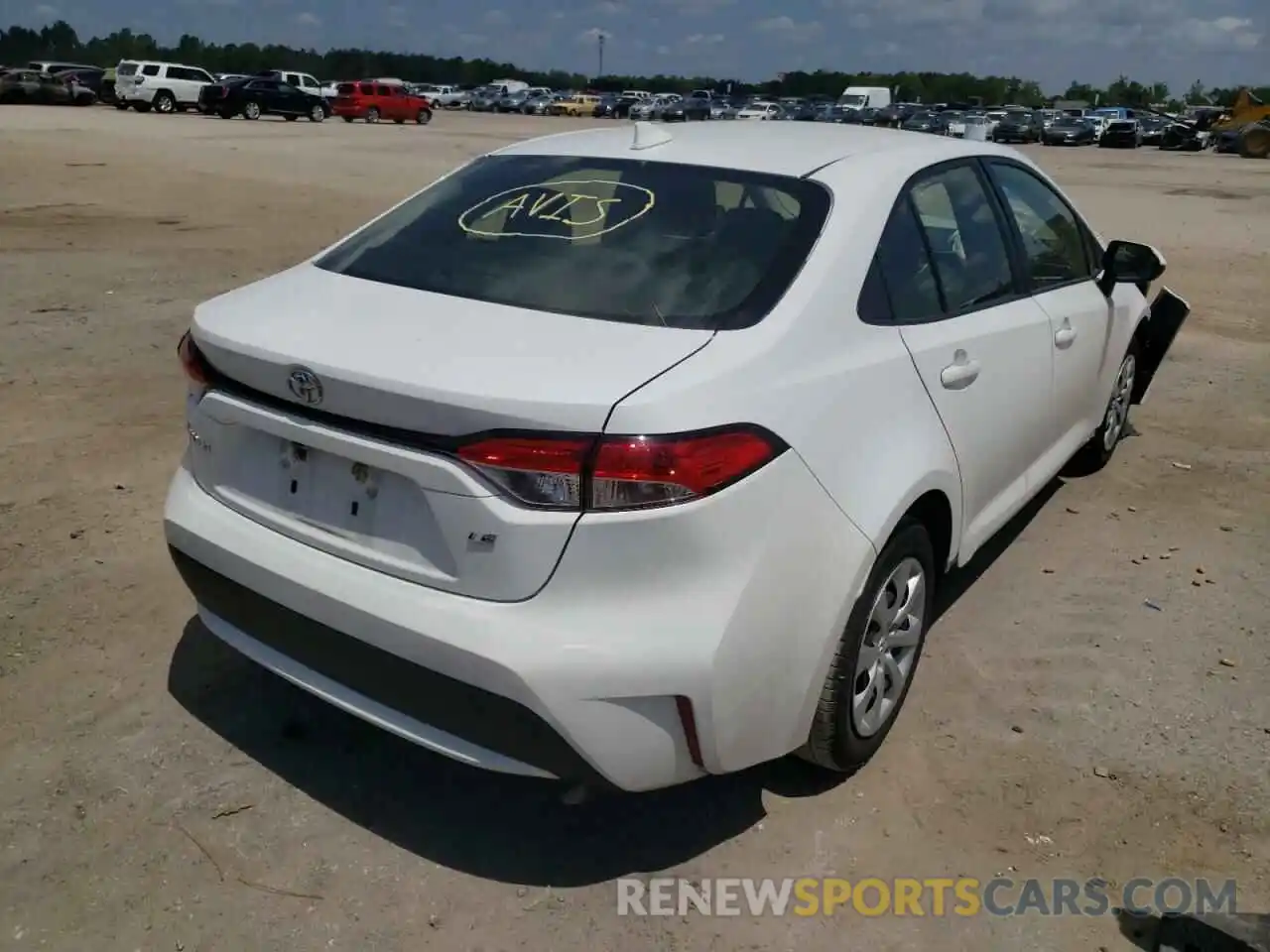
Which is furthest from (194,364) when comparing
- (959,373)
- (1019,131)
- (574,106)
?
(574,106)

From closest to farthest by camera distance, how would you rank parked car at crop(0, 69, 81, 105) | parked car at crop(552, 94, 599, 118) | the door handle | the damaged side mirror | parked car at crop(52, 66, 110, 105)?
the door handle < the damaged side mirror < parked car at crop(0, 69, 81, 105) < parked car at crop(52, 66, 110, 105) < parked car at crop(552, 94, 599, 118)

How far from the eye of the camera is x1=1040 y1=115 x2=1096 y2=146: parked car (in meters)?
47.1

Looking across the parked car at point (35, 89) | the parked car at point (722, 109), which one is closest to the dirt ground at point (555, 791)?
the parked car at point (722, 109)

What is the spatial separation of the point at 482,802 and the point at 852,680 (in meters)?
1.05

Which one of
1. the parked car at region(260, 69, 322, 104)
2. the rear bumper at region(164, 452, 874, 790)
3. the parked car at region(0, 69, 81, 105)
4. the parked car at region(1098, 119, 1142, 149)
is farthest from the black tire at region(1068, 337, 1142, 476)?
the parked car at region(0, 69, 81, 105)

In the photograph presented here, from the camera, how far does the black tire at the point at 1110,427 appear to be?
212 inches

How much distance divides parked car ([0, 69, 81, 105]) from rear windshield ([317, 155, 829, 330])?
50708mm

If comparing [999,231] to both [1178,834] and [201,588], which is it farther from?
[201,588]

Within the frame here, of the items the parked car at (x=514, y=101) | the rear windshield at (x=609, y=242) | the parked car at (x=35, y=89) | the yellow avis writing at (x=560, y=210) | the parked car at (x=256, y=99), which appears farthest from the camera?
the parked car at (x=514, y=101)

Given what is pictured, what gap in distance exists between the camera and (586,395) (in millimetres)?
2309

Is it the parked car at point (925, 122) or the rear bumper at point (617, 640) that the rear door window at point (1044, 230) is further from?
the parked car at point (925, 122)

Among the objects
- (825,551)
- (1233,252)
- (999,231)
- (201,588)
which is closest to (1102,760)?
(825,551)

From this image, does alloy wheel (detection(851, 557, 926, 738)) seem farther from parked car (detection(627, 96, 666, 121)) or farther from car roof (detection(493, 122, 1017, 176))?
parked car (detection(627, 96, 666, 121))

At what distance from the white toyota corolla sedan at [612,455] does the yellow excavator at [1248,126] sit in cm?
4186
